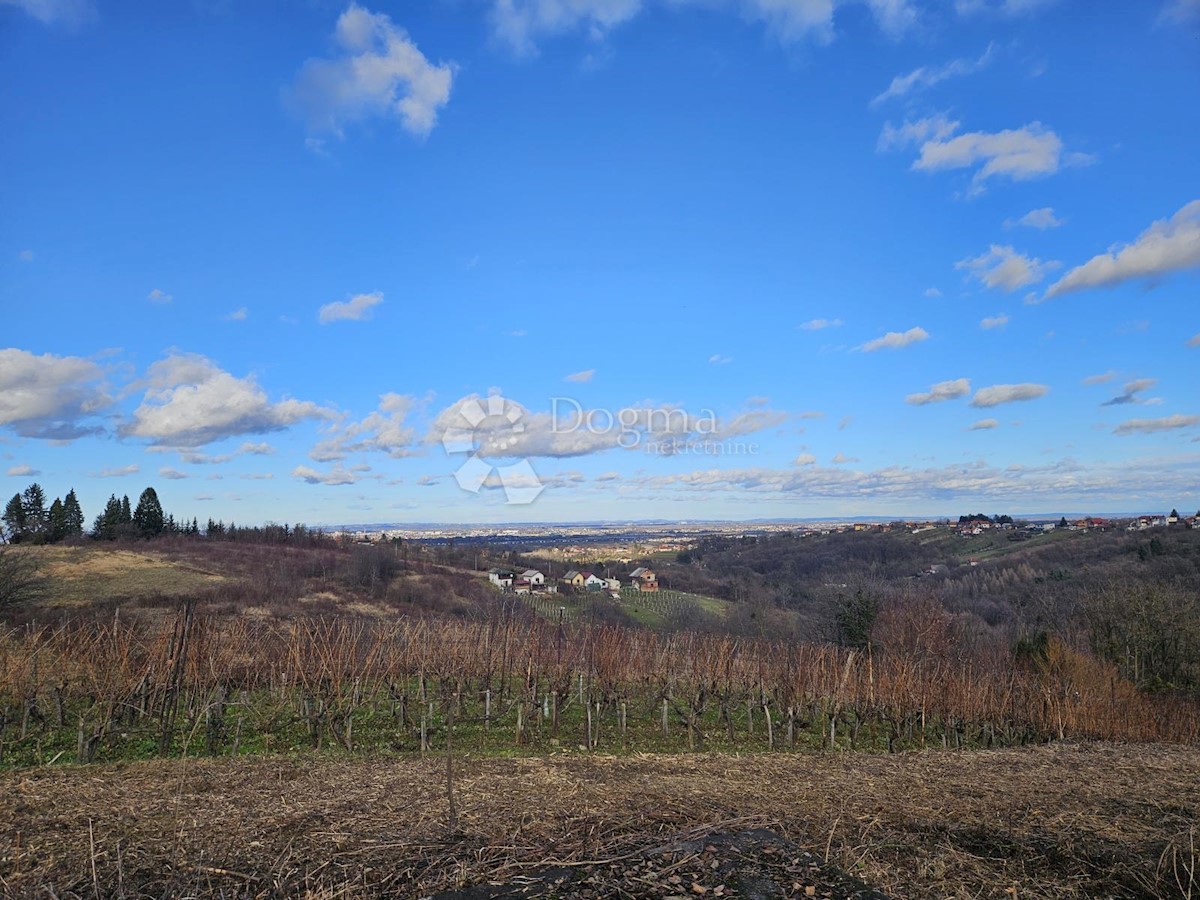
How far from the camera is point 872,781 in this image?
30.8 feet

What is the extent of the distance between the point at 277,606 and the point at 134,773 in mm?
41202

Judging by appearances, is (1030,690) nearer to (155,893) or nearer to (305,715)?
(305,715)

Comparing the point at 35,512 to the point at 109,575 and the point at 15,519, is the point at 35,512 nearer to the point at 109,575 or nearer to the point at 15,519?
the point at 15,519

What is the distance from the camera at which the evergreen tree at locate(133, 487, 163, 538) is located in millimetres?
78188

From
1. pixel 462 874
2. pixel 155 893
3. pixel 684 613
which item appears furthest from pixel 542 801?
pixel 684 613

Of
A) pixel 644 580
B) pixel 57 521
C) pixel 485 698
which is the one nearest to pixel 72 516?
pixel 57 521

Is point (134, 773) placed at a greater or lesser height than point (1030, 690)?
greater

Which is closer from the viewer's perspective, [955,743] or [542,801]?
[542,801]

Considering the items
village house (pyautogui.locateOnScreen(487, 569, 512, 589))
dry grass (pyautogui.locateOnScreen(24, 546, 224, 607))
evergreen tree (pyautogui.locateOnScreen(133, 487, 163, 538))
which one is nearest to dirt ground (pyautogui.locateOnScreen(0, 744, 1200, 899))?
dry grass (pyautogui.locateOnScreen(24, 546, 224, 607))

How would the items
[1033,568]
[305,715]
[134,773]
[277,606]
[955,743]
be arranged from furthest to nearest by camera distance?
[1033,568] < [277,606] < [955,743] < [305,715] < [134,773]

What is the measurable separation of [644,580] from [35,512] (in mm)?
64307

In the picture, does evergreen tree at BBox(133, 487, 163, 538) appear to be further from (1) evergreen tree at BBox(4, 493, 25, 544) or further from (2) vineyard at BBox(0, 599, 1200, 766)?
(2) vineyard at BBox(0, 599, 1200, 766)

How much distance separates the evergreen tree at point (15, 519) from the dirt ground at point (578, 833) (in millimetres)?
73681

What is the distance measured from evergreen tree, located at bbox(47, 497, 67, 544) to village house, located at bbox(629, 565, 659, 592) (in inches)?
2360
